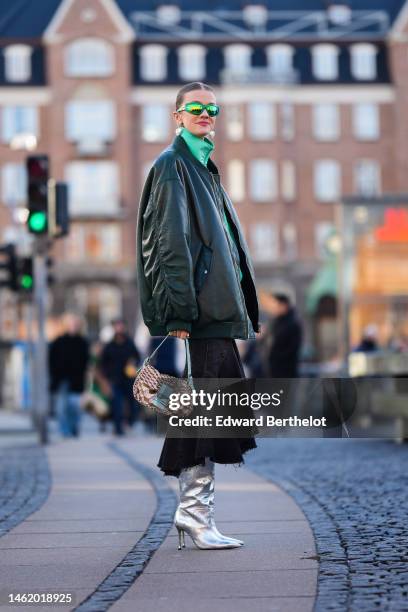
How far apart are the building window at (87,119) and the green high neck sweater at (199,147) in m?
61.3

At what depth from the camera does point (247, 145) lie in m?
69.1

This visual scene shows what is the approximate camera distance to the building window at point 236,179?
68.9 meters

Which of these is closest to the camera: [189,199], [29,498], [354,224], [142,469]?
[189,199]

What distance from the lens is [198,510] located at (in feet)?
22.5

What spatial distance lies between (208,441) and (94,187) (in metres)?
62.5

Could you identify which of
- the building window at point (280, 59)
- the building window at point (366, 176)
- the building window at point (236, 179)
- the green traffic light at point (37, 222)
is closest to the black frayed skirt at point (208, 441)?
the green traffic light at point (37, 222)

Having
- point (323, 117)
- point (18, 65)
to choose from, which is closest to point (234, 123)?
point (323, 117)

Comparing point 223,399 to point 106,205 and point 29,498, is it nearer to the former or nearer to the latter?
point 29,498

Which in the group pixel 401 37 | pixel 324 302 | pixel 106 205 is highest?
pixel 401 37

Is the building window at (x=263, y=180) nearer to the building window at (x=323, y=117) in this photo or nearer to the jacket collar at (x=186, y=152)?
the building window at (x=323, y=117)

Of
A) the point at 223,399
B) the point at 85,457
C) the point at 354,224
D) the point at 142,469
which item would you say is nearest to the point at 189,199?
the point at 223,399

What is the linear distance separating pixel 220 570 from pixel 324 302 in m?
63.6

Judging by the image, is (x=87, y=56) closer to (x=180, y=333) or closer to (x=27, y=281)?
(x=27, y=281)

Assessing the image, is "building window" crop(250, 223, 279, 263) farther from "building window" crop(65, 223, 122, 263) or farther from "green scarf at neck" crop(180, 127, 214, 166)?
"green scarf at neck" crop(180, 127, 214, 166)
